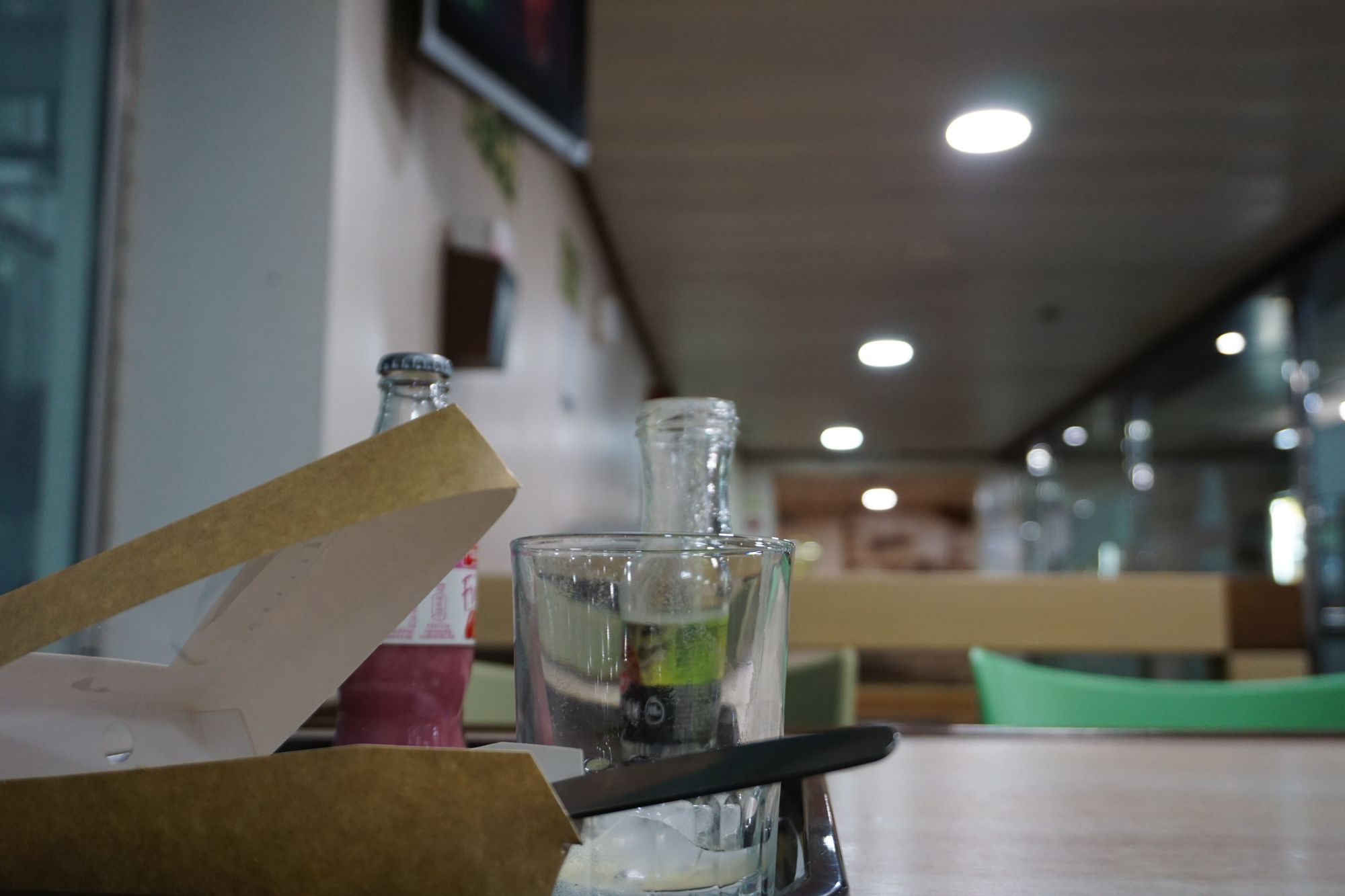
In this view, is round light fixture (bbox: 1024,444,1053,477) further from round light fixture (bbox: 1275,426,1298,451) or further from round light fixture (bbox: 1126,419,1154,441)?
round light fixture (bbox: 1275,426,1298,451)

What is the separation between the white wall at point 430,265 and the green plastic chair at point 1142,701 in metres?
0.59

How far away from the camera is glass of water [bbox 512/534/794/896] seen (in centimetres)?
31

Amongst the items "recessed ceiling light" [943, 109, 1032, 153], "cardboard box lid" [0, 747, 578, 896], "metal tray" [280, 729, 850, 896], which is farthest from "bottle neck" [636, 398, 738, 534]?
"recessed ceiling light" [943, 109, 1032, 153]

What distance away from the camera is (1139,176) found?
11.4ft

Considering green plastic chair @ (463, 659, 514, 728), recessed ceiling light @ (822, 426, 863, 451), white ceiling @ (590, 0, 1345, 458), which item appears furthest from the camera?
recessed ceiling light @ (822, 426, 863, 451)

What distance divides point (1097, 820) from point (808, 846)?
21cm

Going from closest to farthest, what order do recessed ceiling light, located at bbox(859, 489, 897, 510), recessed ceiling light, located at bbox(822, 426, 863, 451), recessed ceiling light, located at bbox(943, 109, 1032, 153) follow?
recessed ceiling light, located at bbox(943, 109, 1032, 153) < recessed ceiling light, located at bbox(822, 426, 863, 451) < recessed ceiling light, located at bbox(859, 489, 897, 510)

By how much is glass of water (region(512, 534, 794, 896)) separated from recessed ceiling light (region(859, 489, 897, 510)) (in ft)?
40.0

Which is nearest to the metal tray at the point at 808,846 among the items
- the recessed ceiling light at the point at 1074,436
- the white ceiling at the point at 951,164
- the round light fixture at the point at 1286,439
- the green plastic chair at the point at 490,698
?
the green plastic chair at the point at 490,698

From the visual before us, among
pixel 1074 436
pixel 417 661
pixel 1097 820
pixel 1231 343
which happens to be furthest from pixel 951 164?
pixel 1074 436

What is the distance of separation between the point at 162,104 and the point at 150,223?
176 millimetres

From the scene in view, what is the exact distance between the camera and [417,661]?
17.4 inches

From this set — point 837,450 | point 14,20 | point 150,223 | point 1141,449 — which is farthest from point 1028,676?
point 837,450

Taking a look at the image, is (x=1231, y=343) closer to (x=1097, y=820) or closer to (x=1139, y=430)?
(x=1139, y=430)
